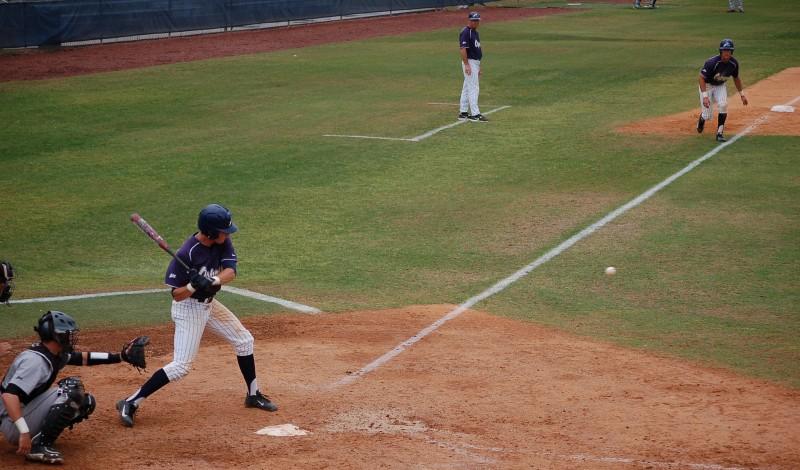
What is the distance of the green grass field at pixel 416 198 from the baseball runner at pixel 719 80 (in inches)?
23.6

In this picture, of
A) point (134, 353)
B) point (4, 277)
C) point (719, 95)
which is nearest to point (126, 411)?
point (134, 353)

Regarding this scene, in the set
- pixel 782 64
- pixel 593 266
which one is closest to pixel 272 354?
pixel 593 266

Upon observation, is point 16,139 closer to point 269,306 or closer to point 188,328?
point 269,306

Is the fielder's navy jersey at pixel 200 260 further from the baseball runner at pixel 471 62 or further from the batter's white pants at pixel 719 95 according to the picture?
the baseball runner at pixel 471 62

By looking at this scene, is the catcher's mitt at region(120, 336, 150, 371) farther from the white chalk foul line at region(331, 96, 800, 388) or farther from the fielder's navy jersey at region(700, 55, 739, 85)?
the fielder's navy jersey at region(700, 55, 739, 85)

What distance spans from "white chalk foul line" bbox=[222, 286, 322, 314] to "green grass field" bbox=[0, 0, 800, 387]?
0.22 meters

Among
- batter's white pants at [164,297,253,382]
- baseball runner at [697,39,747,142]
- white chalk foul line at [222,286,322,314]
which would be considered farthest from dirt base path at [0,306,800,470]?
baseball runner at [697,39,747,142]

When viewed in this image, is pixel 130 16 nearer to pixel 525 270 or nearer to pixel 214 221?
pixel 525 270

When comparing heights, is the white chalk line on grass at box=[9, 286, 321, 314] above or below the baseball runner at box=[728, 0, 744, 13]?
below

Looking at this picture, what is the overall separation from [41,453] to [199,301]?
1659 mm

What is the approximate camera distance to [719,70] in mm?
19391

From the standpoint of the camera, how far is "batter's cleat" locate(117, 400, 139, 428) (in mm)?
7906

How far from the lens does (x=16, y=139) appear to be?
20.7 metres

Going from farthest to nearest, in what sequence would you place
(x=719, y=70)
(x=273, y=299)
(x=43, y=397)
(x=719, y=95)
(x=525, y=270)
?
(x=719, y=95)
(x=719, y=70)
(x=525, y=270)
(x=273, y=299)
(x=43, y=397)
